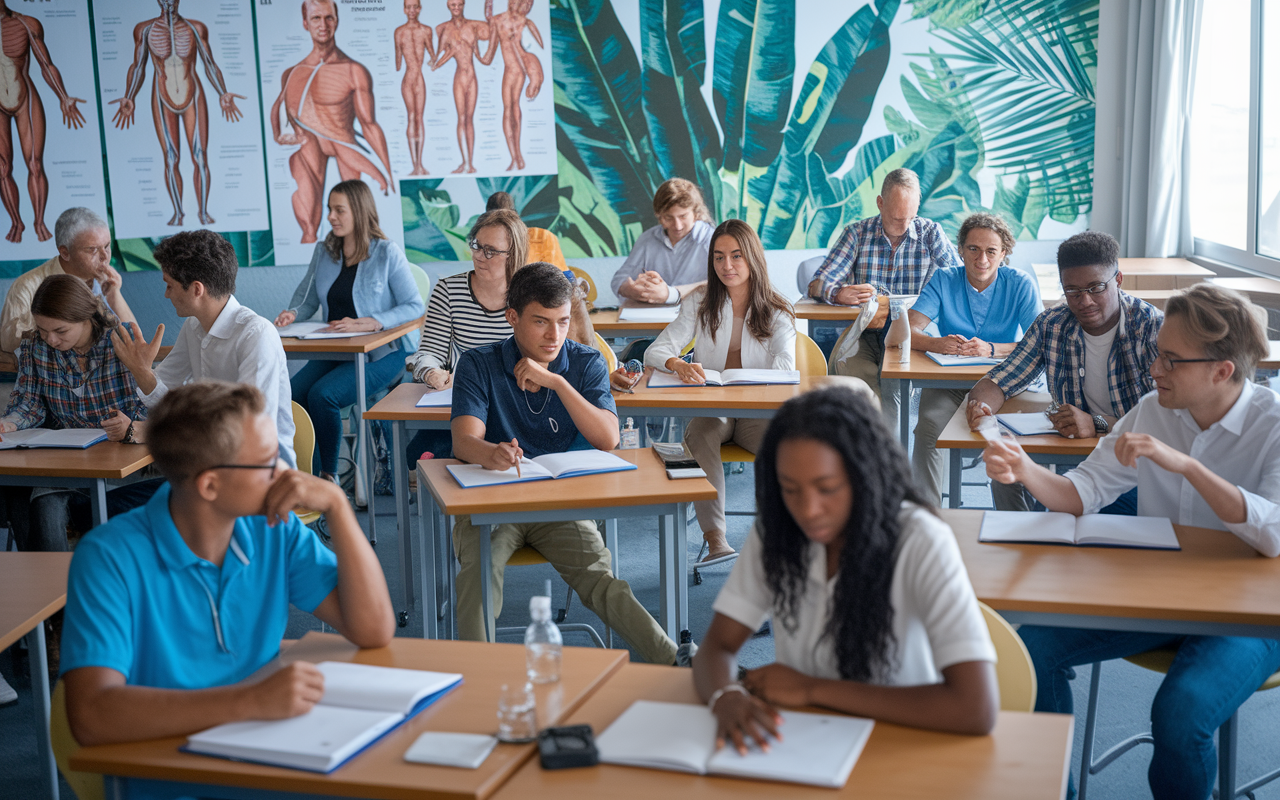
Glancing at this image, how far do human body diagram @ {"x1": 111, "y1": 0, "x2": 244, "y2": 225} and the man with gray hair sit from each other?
5.59 ft

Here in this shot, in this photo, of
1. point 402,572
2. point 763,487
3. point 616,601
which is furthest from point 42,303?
point 763,487

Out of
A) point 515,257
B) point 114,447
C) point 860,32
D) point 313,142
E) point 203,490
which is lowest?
point 114,447

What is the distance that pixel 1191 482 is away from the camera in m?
2.24

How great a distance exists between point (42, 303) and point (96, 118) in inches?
152

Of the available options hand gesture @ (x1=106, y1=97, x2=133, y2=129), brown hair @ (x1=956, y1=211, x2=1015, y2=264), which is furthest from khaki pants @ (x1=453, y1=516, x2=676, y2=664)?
Result: hand gesture @ (x1=106, y1=97, x2=133, y2=129)

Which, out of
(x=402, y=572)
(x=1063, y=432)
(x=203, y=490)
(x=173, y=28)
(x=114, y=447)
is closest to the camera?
(x=203, y=490)

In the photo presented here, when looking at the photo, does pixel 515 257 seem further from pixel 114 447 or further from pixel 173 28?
pixel 173 28

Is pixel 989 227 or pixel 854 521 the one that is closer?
pixel 854 521

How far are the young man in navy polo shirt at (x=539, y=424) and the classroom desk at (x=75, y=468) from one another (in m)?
1.02

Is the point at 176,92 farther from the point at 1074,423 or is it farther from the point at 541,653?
the point at 541,653

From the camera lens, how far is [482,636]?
2943 mm

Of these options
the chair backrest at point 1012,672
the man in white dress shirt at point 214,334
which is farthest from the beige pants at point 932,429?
the chair backrest at point 1012,672

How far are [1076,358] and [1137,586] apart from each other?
1539 millimetres

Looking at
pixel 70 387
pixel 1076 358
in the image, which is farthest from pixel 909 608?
pixel 70 387
